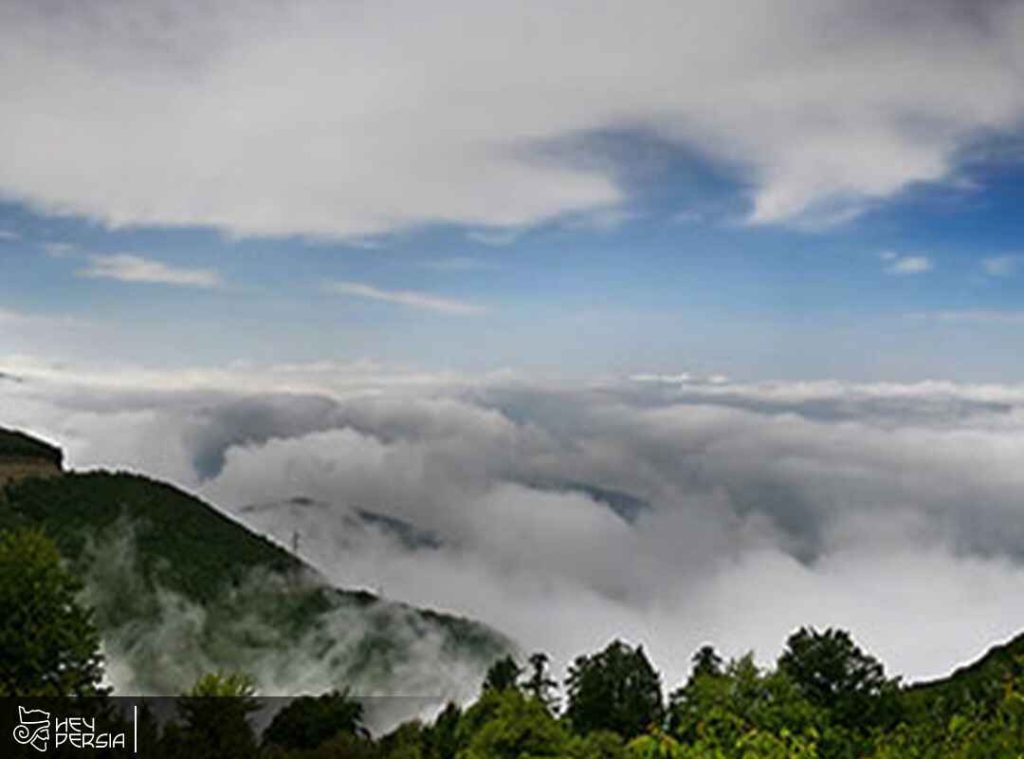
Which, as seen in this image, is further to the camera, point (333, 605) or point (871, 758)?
point (333, 605)

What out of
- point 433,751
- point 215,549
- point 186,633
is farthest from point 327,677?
point 433,751

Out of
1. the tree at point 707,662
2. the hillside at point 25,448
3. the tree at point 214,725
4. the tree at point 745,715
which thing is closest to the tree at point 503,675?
the tree at point 745,715

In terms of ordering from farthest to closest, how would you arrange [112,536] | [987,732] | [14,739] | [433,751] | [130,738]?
[112,536] → [433,751] → [130,738] → [14,739] → [987,732]

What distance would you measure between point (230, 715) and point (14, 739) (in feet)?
33.7

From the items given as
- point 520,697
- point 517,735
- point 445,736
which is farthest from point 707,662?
point 517,735

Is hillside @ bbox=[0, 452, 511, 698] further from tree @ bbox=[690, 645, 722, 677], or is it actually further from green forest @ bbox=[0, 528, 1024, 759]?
tree @ bbox=[690, 645, 722, 677]

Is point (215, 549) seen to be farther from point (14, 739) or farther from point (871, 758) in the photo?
point (871, 758)

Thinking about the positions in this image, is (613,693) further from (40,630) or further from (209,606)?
(209,606)

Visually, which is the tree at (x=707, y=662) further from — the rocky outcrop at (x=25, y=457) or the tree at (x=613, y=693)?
the rocky outcrop at (x=25, y=457)

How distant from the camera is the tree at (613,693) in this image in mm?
62000

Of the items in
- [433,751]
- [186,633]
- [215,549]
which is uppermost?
Answer: [215,549]

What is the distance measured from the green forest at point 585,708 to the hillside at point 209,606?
51.0m

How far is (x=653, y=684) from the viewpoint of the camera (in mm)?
64062

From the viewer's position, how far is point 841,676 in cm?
6088
